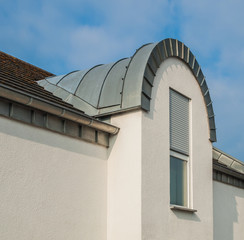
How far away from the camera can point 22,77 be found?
10953 millimetres

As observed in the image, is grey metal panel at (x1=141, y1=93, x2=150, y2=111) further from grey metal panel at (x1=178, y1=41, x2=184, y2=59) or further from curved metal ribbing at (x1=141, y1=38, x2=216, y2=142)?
grey metal panel at (x1=178, y1=41, x2=184, y2=59)

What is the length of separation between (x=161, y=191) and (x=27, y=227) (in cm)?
349

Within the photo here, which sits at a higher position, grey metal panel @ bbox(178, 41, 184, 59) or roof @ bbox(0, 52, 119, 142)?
grey metal panel @ bbox(178, 41, 184, 59)

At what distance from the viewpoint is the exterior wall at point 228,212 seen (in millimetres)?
13676

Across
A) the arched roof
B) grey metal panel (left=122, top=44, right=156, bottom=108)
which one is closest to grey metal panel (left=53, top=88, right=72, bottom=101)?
the arched roof

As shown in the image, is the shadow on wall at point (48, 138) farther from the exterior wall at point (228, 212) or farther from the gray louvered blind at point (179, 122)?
the exterior wall at point (228, 212)

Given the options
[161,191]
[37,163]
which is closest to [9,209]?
[37,163]

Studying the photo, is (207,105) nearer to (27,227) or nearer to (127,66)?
(127,66)

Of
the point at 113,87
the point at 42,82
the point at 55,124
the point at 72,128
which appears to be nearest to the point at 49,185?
the point at 55,124

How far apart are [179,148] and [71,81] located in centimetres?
323

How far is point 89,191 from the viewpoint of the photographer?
944 centimetres

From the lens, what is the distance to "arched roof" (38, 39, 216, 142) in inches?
396

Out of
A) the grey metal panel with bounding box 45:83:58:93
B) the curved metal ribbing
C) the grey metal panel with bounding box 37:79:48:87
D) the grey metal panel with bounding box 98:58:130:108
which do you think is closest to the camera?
the curved metal ribbing

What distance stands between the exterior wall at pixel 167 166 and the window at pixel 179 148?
0.20m
